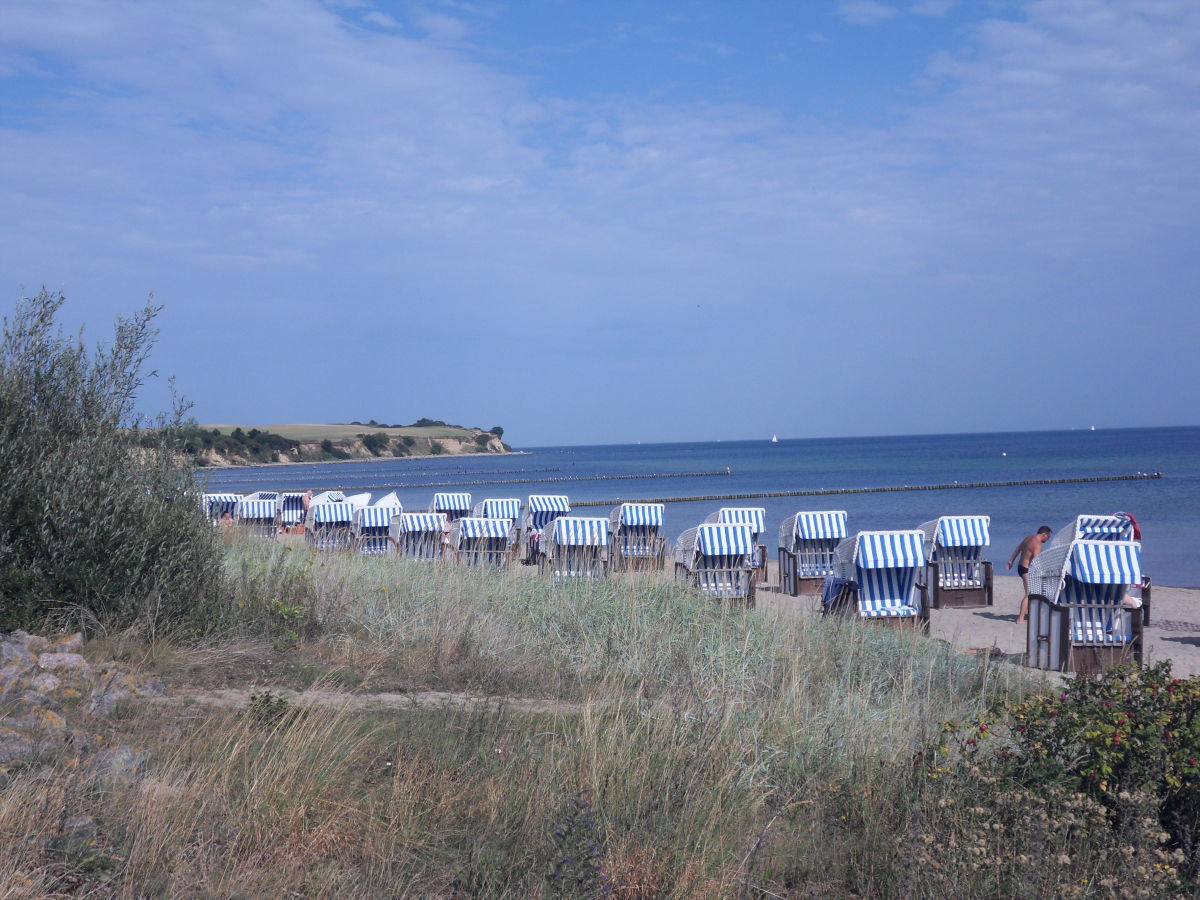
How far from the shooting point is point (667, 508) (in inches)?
1618

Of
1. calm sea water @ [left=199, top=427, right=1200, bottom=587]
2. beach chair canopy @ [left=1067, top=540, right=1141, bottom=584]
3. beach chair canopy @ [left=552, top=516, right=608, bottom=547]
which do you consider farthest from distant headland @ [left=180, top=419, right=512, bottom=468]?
beach chair canopy @ [left=1067, top=540, right=1141, bottom=584]

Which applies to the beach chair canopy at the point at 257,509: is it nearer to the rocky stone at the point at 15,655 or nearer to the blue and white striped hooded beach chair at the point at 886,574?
the blue and white striped hooded beach chair at the point at 886,574

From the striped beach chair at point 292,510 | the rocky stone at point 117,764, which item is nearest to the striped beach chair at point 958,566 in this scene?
the rocky stone at point 117,764

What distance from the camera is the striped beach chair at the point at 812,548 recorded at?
598 inches

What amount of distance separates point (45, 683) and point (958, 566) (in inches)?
491

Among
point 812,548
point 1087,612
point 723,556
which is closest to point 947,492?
point 812,548

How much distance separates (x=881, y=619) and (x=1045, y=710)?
6.67 metres

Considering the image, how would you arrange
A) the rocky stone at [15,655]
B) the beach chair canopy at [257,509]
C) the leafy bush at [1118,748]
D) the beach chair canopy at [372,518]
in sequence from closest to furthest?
1. the leafy bush at [1118,748]
2. the rocky stone at [15,655]
3. the beach chair canopy at [372,518]
4. the beach chair canopy at [257,509]

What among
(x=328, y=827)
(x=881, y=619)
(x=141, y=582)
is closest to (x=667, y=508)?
(x=881, y=619)

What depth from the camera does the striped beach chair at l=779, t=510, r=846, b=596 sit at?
49.8ft

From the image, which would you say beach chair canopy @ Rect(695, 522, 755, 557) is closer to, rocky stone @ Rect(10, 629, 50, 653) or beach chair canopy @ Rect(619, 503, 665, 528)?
beach chair canopy @ Rect(619, 503, 665, 528)

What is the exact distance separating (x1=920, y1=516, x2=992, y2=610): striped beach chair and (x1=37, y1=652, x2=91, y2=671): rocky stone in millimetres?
11666

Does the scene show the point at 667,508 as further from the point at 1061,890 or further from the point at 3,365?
the point at 1061,890

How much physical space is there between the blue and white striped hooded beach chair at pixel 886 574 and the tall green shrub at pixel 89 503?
650 centimetres
